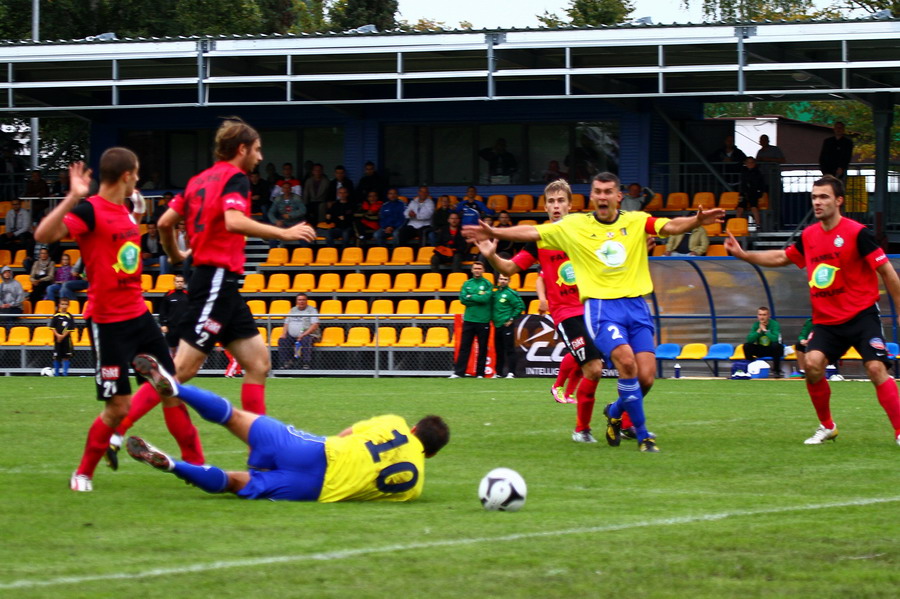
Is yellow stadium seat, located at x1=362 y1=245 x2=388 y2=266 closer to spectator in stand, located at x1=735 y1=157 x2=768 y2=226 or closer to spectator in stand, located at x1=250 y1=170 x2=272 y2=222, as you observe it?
spectator in stand, located at x1=250 y1=170 x2=272 y2=222

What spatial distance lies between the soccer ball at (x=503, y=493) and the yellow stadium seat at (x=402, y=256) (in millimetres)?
20175

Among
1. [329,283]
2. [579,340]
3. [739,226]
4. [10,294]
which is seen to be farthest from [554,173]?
[579,340]

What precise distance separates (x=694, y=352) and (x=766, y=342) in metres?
1.48

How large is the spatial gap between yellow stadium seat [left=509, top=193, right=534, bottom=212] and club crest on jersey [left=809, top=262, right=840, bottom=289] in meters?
18.7

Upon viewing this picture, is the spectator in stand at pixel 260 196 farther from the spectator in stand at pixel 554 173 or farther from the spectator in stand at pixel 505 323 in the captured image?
the spectator in stand at pixel 505 323

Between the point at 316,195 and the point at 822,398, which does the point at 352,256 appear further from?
the point at 822,398

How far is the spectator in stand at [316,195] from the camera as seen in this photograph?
29.1m

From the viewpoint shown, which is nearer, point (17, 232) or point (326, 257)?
point (326, 257)

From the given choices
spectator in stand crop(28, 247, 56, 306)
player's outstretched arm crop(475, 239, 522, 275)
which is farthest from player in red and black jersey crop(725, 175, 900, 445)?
spectator in stand crop(28, 247, 56, 306)

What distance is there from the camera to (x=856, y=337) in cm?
986

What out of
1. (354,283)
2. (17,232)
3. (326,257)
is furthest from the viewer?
(17,232)

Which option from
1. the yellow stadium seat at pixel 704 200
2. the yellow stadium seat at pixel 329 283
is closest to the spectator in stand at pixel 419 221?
the yellow stadium seat at pixel 329 283

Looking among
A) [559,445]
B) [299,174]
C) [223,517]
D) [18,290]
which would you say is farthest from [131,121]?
[223,517]

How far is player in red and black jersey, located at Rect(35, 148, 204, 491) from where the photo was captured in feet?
23.4
